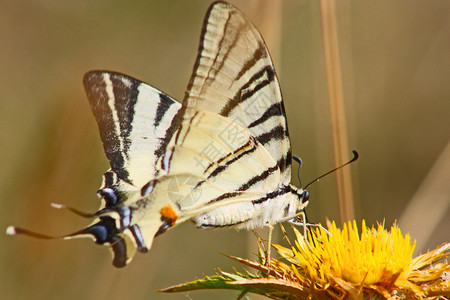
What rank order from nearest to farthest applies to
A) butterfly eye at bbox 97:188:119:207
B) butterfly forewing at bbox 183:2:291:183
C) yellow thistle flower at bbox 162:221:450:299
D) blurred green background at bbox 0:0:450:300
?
yellow thistle flower at bbox 162:221:450:299, butterfly forewing at bbox 183:2:291:183, butterfly eye at bbox 97:188:119:207, blurred green background at bbox 0:0:450:300

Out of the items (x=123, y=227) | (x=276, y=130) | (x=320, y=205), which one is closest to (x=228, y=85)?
(x=276, y=130)

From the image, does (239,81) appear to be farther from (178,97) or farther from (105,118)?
(178,97)

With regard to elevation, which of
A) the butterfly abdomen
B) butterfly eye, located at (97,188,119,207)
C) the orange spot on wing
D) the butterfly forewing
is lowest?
butterfly eye, located at (97,188,119,207)

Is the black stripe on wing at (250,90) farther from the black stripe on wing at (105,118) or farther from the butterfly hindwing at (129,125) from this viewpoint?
the black stripe on wing at (105,118)

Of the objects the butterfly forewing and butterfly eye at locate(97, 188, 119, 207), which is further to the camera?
butterfly eye at locate(97, 188, 119, 207)

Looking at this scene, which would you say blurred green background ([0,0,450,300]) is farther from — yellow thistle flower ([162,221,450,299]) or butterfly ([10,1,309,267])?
yellow thistle flower ([162,221,450,299])

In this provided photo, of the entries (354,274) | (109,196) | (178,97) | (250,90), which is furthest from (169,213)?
(178,97)

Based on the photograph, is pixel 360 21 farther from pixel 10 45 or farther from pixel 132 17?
pixel 10 45

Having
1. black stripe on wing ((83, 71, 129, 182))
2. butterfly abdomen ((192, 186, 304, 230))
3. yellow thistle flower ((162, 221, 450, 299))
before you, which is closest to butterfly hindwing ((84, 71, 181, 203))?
black stripe on wing ((83, 71, 129, 182))
